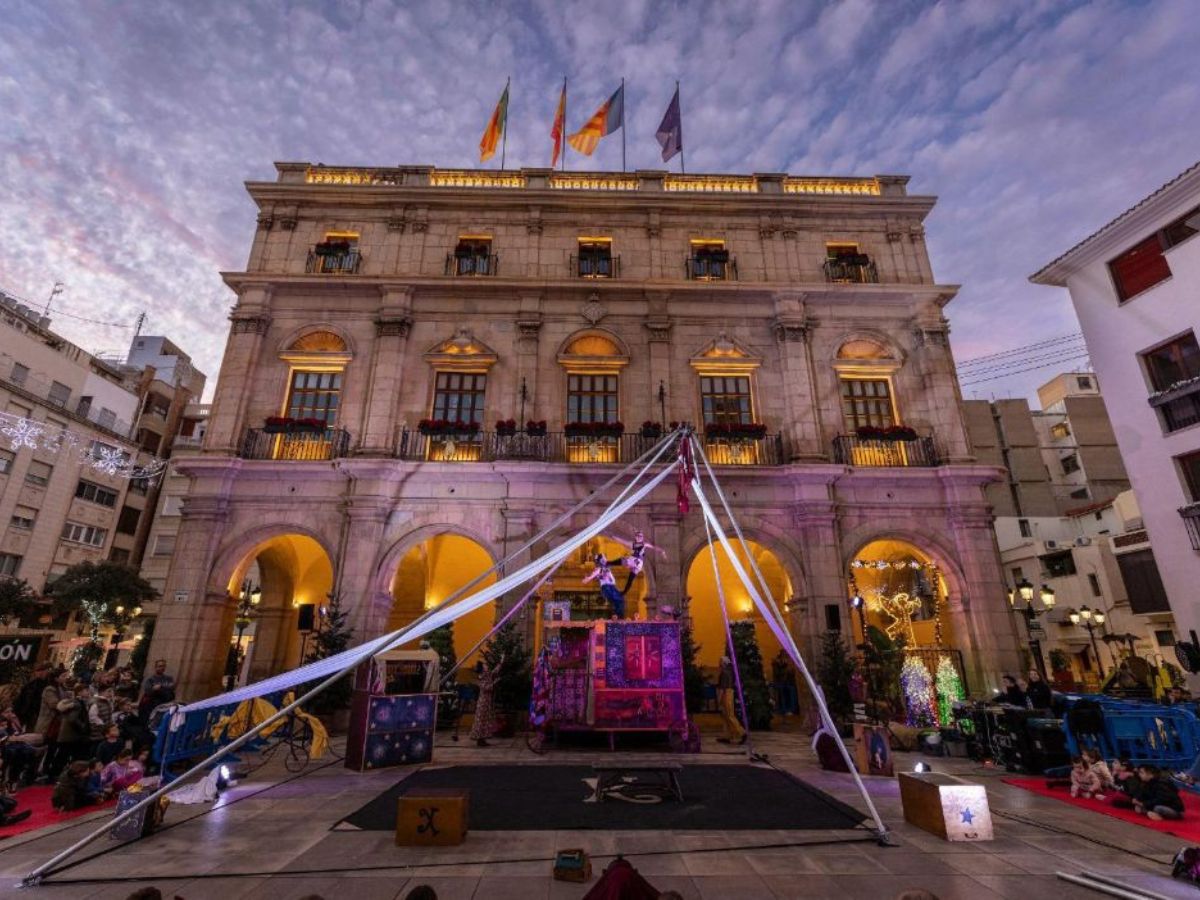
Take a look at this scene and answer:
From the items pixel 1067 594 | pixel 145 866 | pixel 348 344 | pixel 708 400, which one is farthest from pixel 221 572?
Answer: pixel 1067 594

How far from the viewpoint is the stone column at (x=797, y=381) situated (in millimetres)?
17484

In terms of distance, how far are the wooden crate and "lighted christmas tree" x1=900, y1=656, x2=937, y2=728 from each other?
8504mm

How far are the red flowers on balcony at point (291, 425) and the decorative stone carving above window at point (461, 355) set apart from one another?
3.98 metres

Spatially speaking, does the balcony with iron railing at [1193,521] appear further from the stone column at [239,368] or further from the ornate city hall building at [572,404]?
the stone column at [239,368]

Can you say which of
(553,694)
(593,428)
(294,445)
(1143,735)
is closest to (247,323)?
(294,445)

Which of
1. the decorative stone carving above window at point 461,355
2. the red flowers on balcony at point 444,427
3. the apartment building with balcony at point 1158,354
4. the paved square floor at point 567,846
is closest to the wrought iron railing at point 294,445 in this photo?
the red flowers on balcony at point 444,427

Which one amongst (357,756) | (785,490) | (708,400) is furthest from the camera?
(708,400)

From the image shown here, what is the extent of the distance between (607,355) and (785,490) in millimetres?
7156

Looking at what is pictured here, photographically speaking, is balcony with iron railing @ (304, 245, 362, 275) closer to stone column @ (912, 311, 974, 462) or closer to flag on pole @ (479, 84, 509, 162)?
flag on pole @ (479, 84, 509, 162)

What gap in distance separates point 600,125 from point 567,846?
72.6 ft

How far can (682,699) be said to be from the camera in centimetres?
1227

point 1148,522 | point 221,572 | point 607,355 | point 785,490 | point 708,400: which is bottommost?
point 221,572

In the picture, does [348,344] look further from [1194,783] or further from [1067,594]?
[1067,594]

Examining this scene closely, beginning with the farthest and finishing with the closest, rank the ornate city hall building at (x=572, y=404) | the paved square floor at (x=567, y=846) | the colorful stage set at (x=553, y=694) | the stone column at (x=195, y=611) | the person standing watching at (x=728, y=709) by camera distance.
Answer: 1. the ornate city hall building at (x=572, y=404)
2. the stone column at (x=195, y=611)
3. the person standing watching at (x=728, y=709)
4. the colorful stage set at (x=553, y=694)
5. the paved square floor at (x=567, y=846)
